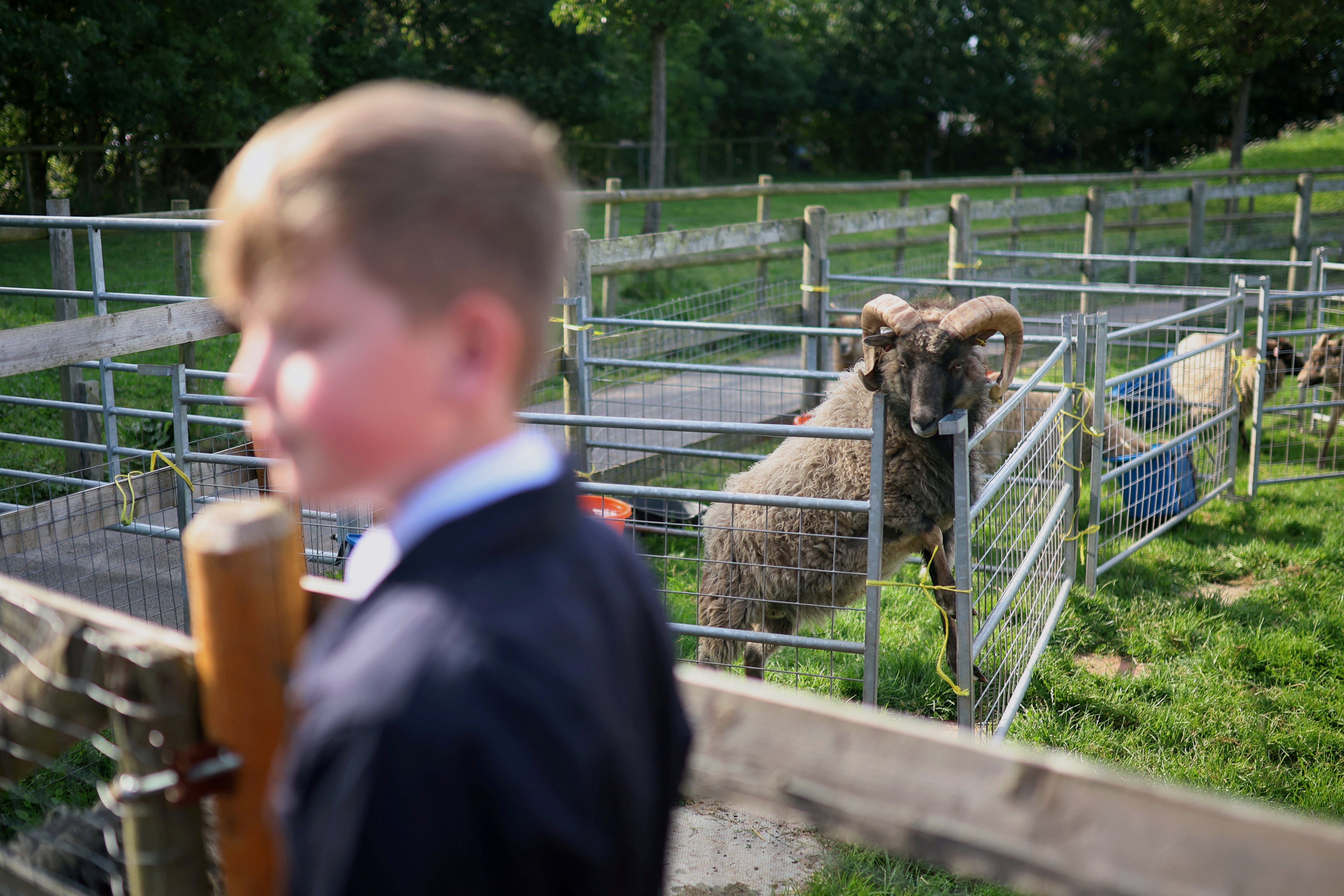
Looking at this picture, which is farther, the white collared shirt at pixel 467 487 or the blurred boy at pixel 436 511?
the white collared shirt at pixel 467 487

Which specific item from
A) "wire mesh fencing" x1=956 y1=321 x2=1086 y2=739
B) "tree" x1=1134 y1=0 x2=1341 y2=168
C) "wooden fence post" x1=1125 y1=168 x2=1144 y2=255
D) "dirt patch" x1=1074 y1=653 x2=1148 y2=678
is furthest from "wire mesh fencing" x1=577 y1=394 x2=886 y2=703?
"tree" x1=1134 y1=0 x2=1341 y2=168

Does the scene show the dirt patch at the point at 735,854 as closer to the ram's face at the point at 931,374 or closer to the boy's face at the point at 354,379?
the ram's face at the point at 931,374

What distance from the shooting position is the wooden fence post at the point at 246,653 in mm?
1146

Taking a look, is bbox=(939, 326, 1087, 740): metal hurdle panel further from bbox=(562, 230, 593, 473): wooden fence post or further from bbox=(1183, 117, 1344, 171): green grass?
bbox=(1183, 117, 1344, 171): green grass

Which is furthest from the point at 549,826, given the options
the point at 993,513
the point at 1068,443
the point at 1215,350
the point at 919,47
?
the point at 919,47

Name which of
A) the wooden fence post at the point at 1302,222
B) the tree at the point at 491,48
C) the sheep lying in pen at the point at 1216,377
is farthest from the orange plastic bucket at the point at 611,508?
the tree at the point at 491,48

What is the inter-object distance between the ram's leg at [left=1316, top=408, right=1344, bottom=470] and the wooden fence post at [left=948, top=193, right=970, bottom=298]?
3.31m

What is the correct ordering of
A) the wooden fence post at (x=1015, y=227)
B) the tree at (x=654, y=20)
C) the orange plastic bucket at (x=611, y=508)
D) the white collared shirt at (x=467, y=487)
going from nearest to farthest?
the white collared shirt at (x=467, y=487), the orange plastic bucket at (x=611, y=508), the tree at (x=654, y=20), the wooden fence post at (x=1015, y=227)

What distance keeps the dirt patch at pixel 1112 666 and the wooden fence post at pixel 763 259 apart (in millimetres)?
5323

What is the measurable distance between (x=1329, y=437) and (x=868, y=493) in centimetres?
549

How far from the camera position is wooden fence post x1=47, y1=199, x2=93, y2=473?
668cm

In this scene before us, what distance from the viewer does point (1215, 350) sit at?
8414 millimetres

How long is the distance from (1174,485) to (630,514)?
398 centimetres

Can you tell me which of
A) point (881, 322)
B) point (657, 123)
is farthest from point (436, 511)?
point (657, 123)
